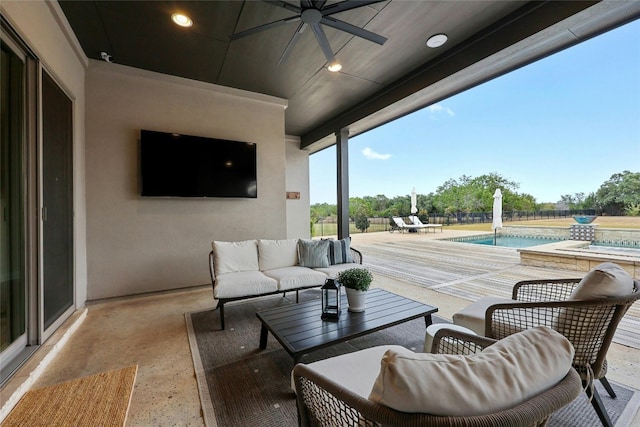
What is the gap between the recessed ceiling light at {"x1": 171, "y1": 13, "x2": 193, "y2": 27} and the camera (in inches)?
103

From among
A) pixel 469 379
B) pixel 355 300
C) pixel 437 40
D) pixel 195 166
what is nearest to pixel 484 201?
pixel 437 40

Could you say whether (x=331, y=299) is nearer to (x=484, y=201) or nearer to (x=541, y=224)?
(x=541, y=224)

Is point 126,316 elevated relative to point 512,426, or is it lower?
lower

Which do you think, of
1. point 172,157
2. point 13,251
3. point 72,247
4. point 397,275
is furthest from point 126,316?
point 397,275

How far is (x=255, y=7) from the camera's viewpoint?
100 inches

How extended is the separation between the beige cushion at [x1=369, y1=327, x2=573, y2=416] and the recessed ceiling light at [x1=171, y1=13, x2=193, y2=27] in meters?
3.43

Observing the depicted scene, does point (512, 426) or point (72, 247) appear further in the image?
point (72, 247)

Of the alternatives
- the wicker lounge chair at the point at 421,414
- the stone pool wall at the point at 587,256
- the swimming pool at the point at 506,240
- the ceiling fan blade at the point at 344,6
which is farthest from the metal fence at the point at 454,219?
the wicker lounge chair at the point at 421,414

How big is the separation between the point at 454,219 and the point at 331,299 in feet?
38.2

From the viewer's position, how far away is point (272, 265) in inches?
137

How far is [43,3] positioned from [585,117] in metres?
8.01

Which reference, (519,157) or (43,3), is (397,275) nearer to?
(43,3)

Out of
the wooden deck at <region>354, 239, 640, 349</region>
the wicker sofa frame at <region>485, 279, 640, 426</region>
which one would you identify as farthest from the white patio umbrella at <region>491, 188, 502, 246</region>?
the wicker sofa frame at <region>485, 279, 640, 426</region>

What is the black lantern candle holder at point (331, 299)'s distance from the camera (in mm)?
2173
